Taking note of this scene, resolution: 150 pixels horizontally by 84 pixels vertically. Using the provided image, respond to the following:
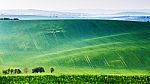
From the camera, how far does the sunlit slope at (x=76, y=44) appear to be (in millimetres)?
73250

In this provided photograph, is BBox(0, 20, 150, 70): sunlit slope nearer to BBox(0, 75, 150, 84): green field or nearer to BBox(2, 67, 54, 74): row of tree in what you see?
BBox(2, 67, 54, 74): row of tree

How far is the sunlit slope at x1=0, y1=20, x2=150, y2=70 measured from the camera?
240ft

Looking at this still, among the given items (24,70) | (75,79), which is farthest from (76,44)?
(75,79)

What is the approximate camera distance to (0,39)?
9488 cm

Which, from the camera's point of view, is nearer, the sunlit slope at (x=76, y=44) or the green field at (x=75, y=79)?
the green field at (x=75, y=79)

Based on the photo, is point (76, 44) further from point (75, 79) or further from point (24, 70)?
point (75, 79)

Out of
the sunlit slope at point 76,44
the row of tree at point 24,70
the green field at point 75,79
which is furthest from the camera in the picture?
the sunlit slope at point 76,44

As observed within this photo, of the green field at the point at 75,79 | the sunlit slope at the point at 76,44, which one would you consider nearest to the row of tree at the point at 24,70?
the sunlit slope at the point at 76,44

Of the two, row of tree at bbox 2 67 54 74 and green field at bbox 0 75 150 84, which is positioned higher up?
row of tree at bbox 2 67 54 74

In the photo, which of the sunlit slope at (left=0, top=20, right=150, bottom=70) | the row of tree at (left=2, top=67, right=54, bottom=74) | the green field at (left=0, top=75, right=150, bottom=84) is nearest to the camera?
the green field at (left=0, top=75, right=150, bottom=84)

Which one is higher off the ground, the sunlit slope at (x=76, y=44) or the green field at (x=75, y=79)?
the sunlit slope at (x=76, y=44)

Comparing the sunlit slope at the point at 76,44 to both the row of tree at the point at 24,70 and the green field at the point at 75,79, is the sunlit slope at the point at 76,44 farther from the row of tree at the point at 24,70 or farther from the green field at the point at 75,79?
the green field at the point at 75,79

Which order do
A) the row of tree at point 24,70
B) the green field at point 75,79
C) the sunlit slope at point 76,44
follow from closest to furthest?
the green field at point 75,79 → the row of tree at point 24,70 → the sunlit slope at point 76,44

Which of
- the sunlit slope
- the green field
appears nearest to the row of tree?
the sunlit slope
